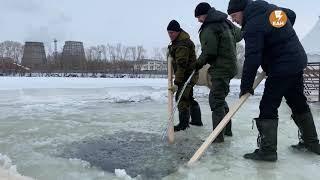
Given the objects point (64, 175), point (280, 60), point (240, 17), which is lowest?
point (64, 175)

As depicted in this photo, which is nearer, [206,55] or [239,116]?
[206,55]

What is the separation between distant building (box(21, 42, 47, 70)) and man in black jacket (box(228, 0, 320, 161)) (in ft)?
376

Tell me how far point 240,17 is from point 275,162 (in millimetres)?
1467

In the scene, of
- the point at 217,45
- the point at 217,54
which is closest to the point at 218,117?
the point at 217,54

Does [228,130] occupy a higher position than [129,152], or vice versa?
[228,130]

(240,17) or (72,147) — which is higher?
(240,17)

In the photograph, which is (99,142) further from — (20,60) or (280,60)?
(20,60)

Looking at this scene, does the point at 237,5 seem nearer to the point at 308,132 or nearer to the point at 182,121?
the point at 308,132

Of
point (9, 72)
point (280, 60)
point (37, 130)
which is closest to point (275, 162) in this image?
point (280, 60)

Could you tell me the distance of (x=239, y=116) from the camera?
27.2 feet

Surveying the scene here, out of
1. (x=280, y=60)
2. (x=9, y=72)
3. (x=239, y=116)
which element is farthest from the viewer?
(x=9, y=72)

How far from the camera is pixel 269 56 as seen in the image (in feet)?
14.3

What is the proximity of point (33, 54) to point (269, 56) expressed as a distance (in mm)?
121248

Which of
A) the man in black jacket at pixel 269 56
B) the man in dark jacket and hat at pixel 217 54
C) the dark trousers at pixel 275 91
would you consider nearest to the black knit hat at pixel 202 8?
the man in dark jacket and hat at pixel 217 54
